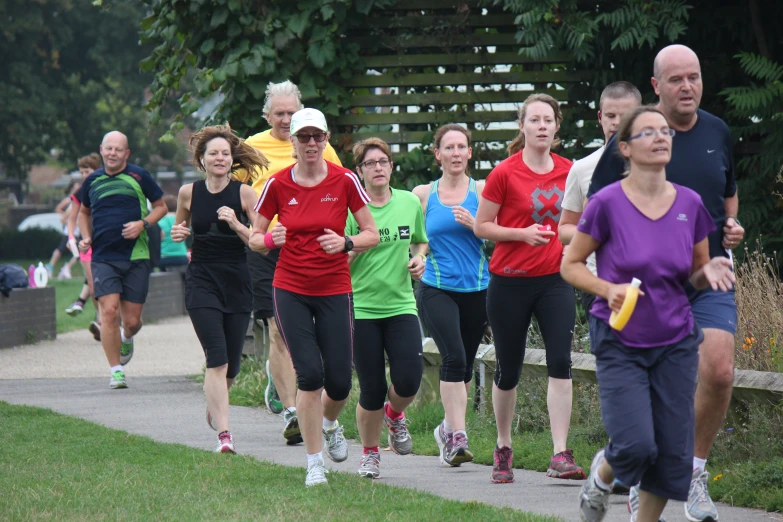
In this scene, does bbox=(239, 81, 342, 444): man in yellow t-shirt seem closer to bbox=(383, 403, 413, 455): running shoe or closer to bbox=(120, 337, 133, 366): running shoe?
bbox=(383, 403, 413, 455): running shoe

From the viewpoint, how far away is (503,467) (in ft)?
24.0

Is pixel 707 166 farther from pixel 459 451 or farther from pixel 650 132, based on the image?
pixel 459 451

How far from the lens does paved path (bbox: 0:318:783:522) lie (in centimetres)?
682

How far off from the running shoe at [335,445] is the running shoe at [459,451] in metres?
0.68

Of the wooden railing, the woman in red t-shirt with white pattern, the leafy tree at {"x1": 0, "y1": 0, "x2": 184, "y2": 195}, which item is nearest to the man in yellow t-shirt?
the woman in red t-shirt with white pattern

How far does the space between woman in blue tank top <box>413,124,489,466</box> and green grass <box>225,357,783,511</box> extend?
551 mm

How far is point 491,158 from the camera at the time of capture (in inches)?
494

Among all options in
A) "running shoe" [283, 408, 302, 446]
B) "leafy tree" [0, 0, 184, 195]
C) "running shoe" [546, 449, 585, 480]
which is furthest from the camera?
"leafy tree" [0, 0, 184, 195]

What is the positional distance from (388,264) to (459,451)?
1.26 metres

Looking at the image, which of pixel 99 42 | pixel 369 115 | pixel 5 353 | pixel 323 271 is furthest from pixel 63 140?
pixel 323 271

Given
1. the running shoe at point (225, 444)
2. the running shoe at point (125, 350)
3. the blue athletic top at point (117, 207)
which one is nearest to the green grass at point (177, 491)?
the running shoe at point (225, 444)

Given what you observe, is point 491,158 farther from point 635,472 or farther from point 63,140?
point 63,140

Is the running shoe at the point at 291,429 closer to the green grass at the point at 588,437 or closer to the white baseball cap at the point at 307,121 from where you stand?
the green grass at the point at 588,437

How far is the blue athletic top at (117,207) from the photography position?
39.5 ft
